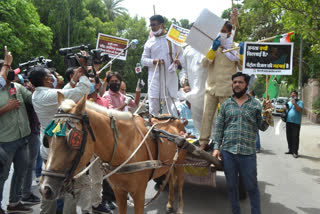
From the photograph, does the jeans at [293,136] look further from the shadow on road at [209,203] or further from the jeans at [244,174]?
the jeans at [244,174]

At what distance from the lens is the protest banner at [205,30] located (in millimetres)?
4555

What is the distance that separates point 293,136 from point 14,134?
8095 mm

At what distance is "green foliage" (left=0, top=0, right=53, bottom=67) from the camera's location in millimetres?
18391

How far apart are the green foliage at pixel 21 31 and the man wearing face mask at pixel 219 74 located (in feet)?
54.6

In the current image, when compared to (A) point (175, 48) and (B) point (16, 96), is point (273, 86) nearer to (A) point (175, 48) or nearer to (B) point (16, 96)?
(A) point (175, 48)

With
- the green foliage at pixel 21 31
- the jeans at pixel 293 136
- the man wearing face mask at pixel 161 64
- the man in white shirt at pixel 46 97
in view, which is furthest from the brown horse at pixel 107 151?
the green foliage at pixel 21 31

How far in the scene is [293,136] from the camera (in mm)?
9148

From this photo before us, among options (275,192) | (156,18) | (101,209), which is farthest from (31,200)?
(275,192)

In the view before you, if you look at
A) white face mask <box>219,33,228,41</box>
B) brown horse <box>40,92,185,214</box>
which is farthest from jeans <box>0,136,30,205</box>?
white face mask <box>219,33,228,41</box>

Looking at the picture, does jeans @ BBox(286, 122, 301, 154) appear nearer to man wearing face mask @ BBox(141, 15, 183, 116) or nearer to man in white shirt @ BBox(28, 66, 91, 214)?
man wearing face mask @ BBox(141, 15, 183, 116)

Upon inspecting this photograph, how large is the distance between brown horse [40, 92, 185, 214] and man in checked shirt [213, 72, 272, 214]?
0.81 metres

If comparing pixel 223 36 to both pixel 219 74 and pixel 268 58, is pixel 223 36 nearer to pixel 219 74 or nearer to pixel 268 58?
pixel 219 74

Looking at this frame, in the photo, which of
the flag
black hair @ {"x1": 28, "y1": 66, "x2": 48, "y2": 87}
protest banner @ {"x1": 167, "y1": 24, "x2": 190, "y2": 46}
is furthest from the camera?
protest banner @ {"x1": 167, "y1": 24, "x2": 190, "y2": 46}

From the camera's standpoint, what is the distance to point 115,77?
16.1 feet
